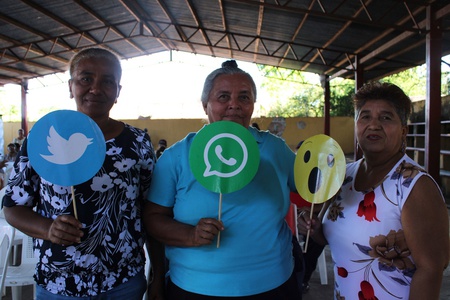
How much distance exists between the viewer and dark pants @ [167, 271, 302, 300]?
1163 millimetres

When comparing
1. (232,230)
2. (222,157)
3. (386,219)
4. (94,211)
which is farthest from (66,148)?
(386,219)

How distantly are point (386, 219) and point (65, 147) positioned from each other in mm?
1139

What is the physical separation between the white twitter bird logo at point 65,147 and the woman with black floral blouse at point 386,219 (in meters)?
0.90

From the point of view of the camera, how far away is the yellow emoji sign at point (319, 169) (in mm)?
1232

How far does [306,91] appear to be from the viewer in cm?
2261

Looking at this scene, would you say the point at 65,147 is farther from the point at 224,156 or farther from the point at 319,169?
the point at 319,169

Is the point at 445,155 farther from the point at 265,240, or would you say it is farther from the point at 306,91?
the point at 306,91

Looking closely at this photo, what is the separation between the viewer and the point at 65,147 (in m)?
1.11

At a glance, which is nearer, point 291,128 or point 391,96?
point 391,96

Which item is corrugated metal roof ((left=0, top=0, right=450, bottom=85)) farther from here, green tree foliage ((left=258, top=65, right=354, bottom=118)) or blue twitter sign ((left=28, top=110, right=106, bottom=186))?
green tree foliage ((left=258, top=65, right=354, bottom=118))

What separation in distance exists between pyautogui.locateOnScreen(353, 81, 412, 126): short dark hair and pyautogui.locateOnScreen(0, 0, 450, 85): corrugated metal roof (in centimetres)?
492

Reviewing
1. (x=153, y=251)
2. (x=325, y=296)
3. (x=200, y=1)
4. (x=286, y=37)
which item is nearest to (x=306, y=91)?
(x=286, y=37)

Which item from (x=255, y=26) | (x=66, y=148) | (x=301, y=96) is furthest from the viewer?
(x=301, y=96)

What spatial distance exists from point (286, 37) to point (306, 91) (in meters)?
14.2
